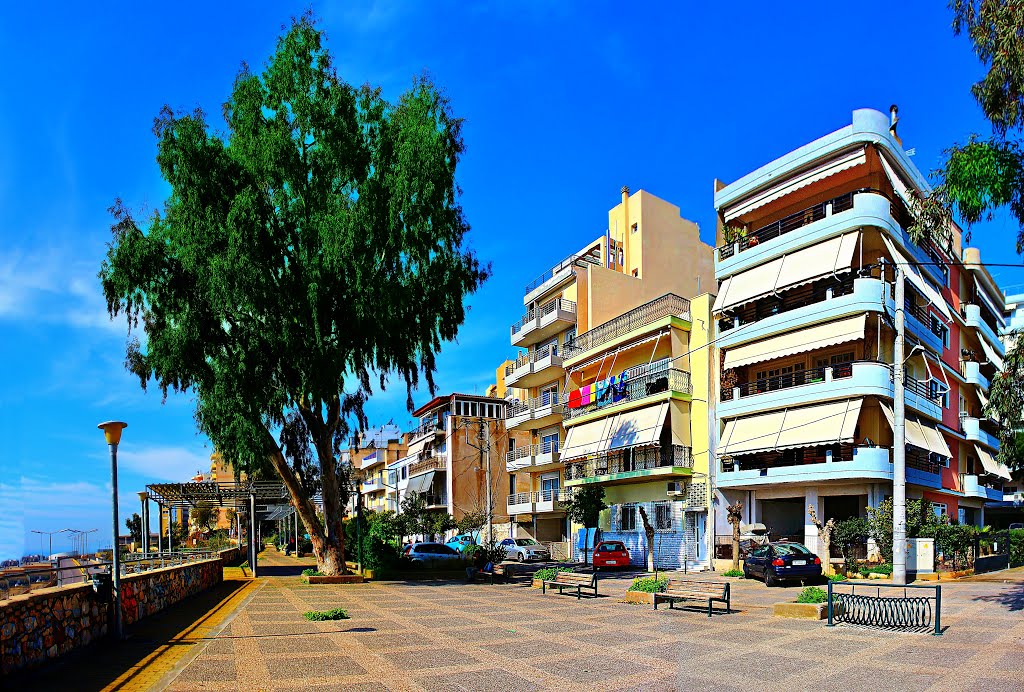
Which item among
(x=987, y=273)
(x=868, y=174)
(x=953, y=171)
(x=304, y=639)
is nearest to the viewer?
(x=304, y=639)

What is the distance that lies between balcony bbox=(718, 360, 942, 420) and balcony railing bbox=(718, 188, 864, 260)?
→ 5858 mm

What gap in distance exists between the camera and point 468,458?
203 feet

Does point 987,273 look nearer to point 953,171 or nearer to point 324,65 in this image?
point 953,171

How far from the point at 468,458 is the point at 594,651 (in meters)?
49.6

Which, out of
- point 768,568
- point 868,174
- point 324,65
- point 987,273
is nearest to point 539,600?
point 768,568

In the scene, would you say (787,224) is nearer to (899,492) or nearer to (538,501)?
(899,492)

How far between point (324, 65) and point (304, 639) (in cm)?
2106

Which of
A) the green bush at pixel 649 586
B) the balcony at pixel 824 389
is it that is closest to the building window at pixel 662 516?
the balcony at pixel 824 389

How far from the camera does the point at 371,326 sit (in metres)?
26.6

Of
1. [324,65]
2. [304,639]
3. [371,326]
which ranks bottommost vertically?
[304,639]

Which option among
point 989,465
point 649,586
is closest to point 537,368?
point 989,465

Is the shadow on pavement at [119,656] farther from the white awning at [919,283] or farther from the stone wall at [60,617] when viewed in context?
the white awning at [919,283]

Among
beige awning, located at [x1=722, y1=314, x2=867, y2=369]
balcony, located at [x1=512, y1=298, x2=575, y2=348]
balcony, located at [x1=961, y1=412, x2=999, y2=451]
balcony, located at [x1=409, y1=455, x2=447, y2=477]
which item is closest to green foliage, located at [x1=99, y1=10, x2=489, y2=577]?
beige awning, located at [x1=722, y1=314, x2=867, y2=369]

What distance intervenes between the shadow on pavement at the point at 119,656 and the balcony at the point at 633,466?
22929mm
